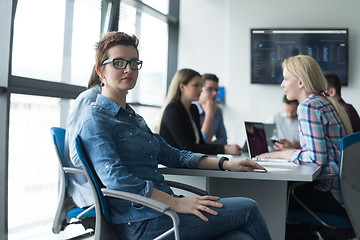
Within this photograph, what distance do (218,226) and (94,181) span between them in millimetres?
488

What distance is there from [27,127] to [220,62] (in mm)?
3113

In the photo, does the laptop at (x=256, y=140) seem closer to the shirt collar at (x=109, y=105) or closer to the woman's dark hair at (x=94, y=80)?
the woman's dark hair at (x=94, y=80)

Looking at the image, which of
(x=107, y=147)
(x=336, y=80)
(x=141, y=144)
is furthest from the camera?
(x=336, y=80)

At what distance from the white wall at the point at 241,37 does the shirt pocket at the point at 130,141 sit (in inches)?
160

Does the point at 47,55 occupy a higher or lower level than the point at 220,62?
lower

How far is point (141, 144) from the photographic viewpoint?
163 cm

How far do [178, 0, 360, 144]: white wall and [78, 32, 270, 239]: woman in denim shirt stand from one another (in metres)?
3.99

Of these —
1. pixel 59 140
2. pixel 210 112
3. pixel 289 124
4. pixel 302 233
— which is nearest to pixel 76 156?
pixel 59 140

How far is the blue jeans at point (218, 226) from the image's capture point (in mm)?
1479

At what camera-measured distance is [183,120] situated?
2891 mm

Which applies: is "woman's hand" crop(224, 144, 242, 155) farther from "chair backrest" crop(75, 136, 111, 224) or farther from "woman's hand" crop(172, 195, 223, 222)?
"chair backrest" crop(75, 136, 111, 224)

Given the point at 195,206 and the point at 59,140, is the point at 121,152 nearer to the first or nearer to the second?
the point at 195,206

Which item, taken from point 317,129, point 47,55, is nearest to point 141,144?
point 317,129

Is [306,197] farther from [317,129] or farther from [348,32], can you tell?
[348,32]
